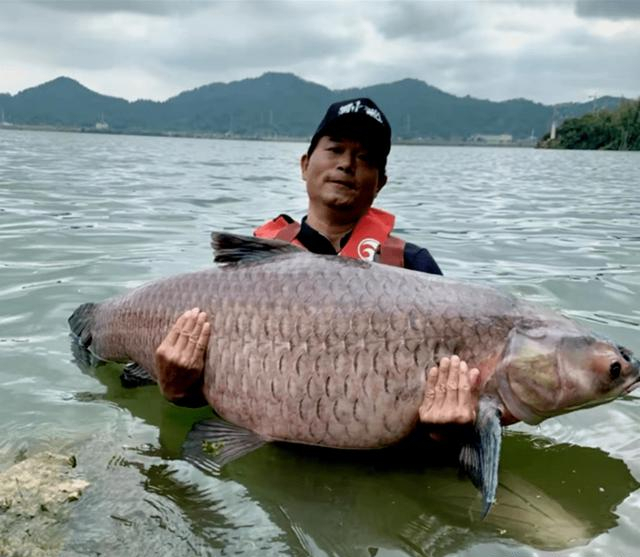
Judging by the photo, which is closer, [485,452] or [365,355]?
[485,452]

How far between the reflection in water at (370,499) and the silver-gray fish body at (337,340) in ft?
0.63

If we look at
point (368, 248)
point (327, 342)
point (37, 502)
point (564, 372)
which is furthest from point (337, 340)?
point (37, 502)

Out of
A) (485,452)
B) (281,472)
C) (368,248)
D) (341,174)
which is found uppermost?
(341,174)

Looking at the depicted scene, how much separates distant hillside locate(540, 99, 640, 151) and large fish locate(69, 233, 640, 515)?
9704 centimetres

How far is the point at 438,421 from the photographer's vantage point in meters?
3.05

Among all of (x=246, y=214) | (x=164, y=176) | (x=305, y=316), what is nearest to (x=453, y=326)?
(x=305, y=316)

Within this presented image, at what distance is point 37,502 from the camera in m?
2.87

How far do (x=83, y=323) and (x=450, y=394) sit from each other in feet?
7.92

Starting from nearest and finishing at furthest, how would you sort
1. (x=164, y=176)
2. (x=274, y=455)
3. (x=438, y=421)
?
(x=438, y=421)
(x=274, y=455)
(x=164, y=176)

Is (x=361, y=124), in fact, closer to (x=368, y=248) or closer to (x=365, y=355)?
(x=368, y=248)

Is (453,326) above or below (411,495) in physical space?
above

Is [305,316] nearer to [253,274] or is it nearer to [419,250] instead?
[253,274]

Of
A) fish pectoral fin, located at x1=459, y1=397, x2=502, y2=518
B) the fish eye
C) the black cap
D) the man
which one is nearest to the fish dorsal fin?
the man

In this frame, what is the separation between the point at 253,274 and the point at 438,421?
1102 mm
